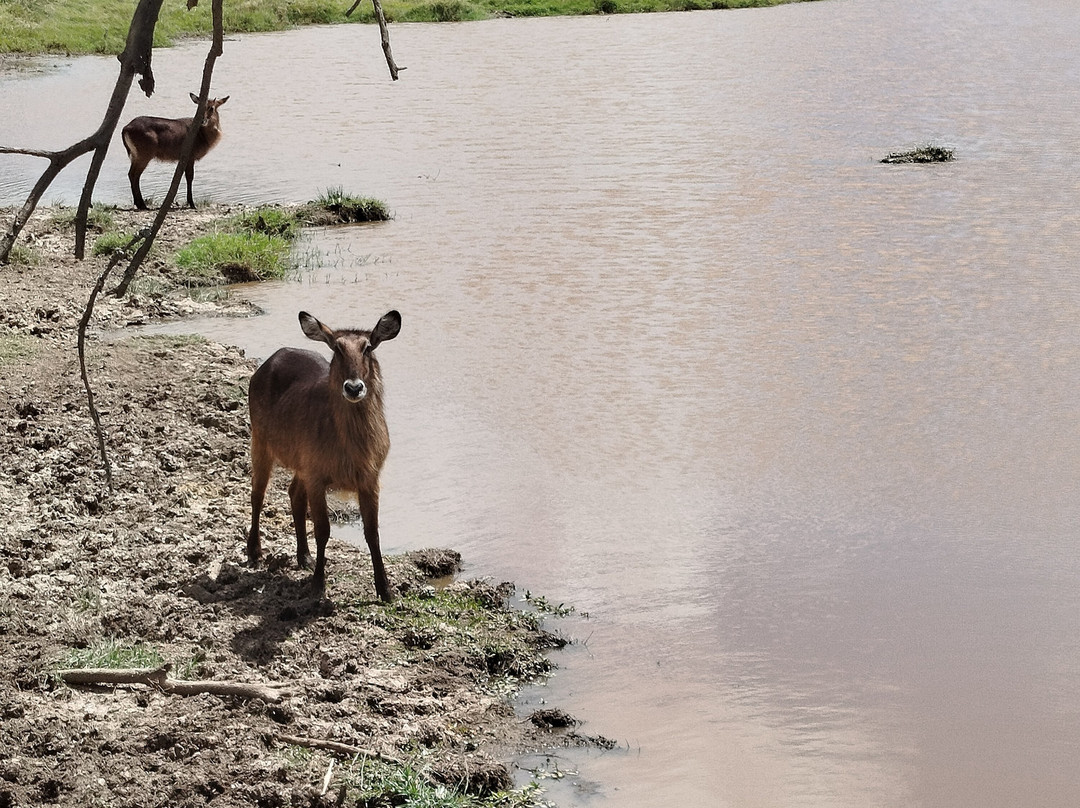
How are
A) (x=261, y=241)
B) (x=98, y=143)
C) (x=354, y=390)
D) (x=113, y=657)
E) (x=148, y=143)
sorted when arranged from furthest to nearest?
(x=148, y=143)
(x=261, y=241)
(x=354, y=390)
(x=113, y=657)
(x=98, y=143)

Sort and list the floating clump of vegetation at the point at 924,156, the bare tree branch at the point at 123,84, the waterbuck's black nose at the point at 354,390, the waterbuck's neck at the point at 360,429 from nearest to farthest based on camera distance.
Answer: the bare tree branch at the point at 123,84 < the waterbuck's black nose at the point at 354,390 < the waterbuck's neck at the point at 360,429 < the floating clump of vegetation at the point at 924,156

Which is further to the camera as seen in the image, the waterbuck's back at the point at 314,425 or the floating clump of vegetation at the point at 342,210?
the floating clump of vegetation at the point at 342,210

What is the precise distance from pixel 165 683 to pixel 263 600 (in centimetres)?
89

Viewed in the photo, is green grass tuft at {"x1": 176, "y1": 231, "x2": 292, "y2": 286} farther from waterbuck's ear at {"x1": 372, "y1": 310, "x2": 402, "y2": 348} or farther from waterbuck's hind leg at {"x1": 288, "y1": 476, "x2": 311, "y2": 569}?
waterbuck's ear at {"x1": 372, "y1": 310, "x2": 402, "y2": 348}

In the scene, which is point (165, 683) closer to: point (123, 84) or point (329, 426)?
point (329, 426)

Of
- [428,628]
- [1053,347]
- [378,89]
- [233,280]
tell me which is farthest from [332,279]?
[378,89]

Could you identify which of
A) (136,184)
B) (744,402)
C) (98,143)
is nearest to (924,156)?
(744,402)

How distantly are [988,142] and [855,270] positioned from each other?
6.70 meters

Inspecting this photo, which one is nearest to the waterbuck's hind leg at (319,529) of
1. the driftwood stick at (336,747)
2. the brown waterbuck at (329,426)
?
the brown waterbuck at (329,426)

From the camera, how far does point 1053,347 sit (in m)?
9.41

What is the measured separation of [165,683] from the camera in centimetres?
453

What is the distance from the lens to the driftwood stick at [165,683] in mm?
4492

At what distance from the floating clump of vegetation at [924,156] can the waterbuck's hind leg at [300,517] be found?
12007 millimetres

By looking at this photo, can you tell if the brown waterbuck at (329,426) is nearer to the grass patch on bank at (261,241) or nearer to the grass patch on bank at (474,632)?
the grass patch on bank at (474,632)
